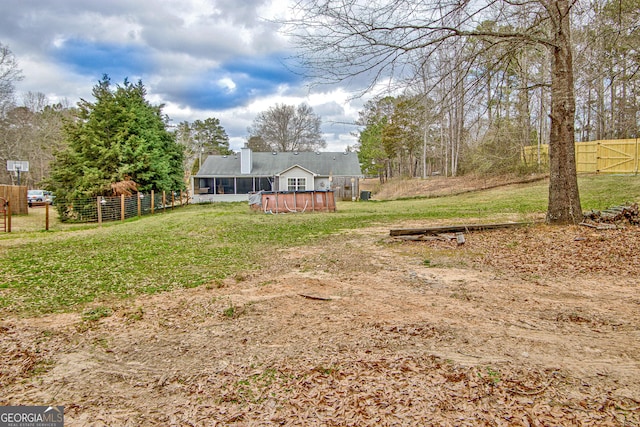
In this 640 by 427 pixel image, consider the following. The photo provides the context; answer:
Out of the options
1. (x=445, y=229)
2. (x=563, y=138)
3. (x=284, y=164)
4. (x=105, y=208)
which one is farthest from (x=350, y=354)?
(x=284, y=164)

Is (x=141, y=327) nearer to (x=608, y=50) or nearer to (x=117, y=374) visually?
(x=117, y=374)

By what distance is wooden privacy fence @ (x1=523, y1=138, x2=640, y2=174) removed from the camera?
696 inches

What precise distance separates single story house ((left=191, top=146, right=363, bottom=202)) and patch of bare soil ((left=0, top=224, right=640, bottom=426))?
2359 centimetres

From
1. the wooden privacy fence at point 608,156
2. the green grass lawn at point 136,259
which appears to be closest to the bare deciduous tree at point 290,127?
the wooden privacy fence at point 608,156

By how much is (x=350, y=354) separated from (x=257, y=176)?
27.3m

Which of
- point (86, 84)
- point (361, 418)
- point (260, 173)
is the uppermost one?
point (86, 84)

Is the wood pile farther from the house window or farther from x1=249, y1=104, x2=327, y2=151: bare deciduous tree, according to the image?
x1=249, y1=104, x2=327, y2=151: bare deciduous tree

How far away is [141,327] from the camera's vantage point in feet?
10.5

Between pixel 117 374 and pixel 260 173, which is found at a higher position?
pixel 260 173

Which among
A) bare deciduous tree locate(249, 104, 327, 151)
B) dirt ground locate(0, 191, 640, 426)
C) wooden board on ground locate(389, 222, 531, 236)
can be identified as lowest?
dirt ground locate(0, 191, 640, 426)

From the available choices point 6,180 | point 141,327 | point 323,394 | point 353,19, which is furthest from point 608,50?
point 6,180

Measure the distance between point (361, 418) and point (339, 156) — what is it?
2962cm

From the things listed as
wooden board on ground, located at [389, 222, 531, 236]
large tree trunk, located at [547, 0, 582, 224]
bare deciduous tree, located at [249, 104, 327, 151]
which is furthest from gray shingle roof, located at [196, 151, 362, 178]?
large tree trunk, located at [547, 0, 582, 224]

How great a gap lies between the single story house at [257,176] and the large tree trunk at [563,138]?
20482 millimetres
